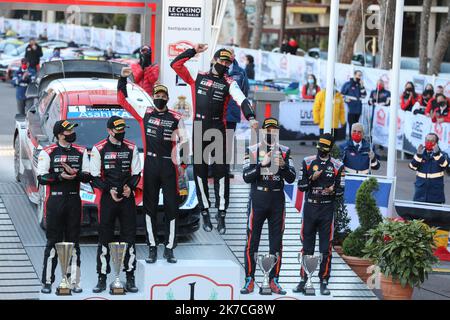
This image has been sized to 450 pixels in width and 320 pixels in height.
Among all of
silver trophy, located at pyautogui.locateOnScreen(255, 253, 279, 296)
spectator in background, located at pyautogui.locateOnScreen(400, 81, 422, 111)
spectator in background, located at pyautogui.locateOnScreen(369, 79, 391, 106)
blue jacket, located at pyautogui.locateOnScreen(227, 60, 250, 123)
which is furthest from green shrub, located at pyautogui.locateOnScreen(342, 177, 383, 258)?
spectator in background, located at pyautogui.locateOnScreen(369, 79, 391, 106)

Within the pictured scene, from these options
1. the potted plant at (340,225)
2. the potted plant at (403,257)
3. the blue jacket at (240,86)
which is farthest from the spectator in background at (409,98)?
the potted plant at (403,257)

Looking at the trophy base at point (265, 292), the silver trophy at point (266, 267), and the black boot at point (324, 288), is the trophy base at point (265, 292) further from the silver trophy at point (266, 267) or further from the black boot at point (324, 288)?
the black boot at point (324, 288)

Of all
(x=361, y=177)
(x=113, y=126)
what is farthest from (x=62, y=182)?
(x=361, y=177)

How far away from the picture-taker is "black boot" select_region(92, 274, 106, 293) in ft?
37.6

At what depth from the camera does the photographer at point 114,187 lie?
1182 cm

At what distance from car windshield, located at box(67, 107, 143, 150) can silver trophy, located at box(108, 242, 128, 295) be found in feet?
10.1

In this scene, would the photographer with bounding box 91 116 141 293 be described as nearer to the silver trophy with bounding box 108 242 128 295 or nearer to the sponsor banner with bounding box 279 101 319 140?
the silver trophy with bounding box 108 242 128 295

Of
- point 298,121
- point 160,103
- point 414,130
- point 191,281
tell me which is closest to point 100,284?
point 191,281

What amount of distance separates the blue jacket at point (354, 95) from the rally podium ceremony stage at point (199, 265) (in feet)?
38.5

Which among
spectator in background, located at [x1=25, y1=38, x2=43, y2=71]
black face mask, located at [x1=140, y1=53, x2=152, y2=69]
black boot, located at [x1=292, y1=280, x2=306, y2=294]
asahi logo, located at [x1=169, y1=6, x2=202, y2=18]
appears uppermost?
asahi logo, located at [x1=169, y1=6, x2=202, y2=18]

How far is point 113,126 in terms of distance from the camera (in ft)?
39.1

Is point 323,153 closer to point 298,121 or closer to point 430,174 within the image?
point 430,174

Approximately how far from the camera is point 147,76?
1712cm
